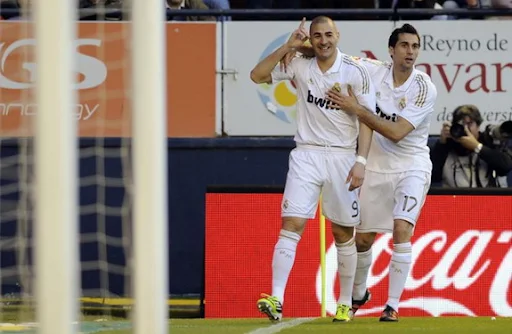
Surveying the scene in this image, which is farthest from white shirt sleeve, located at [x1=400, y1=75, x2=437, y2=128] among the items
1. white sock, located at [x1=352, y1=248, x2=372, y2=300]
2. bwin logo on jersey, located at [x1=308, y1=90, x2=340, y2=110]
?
white sock, located at [x1=352, y1=248, x2=372, y2=300]

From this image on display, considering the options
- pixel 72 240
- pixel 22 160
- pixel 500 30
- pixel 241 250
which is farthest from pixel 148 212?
pixel 500 30

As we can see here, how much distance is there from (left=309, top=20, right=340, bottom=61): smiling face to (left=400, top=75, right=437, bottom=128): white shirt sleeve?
0.70 meters

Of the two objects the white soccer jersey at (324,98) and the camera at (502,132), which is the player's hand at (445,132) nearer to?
the camera at (502,132)

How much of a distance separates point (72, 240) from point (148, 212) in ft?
2.61

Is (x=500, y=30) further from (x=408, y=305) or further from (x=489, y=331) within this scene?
(x=489, y=331)

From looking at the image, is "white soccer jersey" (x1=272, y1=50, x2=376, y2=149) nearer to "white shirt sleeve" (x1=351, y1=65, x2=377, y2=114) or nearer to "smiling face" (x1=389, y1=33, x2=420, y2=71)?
"white shirt sleeve" (x1=351, y1=65, x2=377, y2=114)

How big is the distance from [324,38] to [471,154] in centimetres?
359

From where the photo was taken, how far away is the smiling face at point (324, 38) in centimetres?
1050

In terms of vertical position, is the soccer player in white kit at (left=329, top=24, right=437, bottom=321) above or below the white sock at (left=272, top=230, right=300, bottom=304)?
above

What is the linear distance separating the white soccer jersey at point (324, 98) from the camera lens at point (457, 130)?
9.19ft

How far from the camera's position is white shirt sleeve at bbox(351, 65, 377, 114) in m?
10.7

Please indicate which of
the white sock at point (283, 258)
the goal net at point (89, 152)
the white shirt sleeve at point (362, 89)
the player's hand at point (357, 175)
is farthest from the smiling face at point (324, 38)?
the goal net at point (89, 152)

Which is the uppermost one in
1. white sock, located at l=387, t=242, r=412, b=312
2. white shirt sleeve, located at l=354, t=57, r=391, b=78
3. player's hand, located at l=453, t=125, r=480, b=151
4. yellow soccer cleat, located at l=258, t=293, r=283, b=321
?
white shirt sleeve, located at l=354, t=57, r=391, b=78

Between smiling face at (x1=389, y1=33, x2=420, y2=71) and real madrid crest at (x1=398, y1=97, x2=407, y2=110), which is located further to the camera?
real madrid crest at (x1=398, y1=97, x2=407, y2=110)
